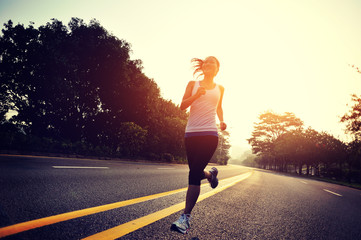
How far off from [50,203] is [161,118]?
23314 mm

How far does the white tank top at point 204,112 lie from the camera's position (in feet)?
8.34

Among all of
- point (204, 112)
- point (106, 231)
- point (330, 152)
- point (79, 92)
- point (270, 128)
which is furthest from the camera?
point (270, 128)

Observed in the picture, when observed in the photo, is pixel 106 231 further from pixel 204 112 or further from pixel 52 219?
pixel 204 112

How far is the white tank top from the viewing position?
254cm

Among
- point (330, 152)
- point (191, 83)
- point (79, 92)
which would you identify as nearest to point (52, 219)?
point (191, 83)

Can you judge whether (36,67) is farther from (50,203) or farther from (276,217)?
(276,217)

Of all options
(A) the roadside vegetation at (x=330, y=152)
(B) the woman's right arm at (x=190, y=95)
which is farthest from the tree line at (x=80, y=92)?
(A) the roadside vegetation at (x=330, y=152)

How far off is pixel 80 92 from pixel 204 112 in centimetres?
2082

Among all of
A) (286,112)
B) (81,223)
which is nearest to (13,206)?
A: (81,223)

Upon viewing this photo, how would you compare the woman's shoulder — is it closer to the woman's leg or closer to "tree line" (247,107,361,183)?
the woman's leg

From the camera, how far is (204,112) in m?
2.63

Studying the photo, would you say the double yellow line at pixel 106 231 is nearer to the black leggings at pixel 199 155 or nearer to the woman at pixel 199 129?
the woman at pixel 199 129

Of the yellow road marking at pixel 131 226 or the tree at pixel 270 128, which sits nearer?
the yellow road marking at pixel 131 226

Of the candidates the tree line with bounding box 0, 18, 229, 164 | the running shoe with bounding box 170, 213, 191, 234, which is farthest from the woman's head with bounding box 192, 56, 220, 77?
the tree line with bounding box 0, 18, 229, 164
